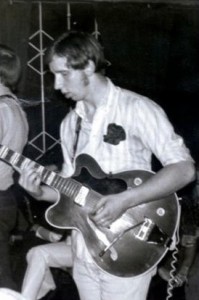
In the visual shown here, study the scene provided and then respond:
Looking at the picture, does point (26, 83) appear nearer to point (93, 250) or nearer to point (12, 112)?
point (12, 112)

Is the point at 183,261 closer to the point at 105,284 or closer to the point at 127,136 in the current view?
the point at 105,284

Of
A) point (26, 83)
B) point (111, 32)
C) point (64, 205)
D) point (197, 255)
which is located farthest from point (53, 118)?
point (64, 205)

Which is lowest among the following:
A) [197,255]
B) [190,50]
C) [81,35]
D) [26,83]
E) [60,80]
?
[197,255]

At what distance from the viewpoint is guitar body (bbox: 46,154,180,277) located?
85.8 inches

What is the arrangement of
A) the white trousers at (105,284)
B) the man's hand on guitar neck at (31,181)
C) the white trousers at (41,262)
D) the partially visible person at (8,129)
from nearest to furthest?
the white trousers at (105,284), the man's hand on guitar neck at (31,181), the white trousers at (41,262), the partially visible person at (8,129)

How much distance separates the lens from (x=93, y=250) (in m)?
A: 2.20

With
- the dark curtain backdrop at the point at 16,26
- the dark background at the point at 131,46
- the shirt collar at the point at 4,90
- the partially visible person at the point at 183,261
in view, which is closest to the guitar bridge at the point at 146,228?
the partially visible person at the point at 183,261

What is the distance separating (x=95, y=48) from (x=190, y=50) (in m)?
2.63

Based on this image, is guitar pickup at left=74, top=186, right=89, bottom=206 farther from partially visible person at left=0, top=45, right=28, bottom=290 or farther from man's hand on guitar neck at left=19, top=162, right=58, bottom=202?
partially visible person at left=0, top=45, right=28, bottom=290

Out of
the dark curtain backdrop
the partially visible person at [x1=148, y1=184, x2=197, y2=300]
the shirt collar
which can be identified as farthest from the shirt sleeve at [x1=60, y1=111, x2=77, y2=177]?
the dark curtain backdrop

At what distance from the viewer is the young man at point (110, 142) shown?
2.04 meters

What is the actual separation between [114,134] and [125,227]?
1.25 ft

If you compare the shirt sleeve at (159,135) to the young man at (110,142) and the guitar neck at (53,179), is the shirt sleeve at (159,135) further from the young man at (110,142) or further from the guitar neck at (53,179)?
the guitar neck at (53,179)

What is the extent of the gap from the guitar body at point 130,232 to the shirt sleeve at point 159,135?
0.16 metres
